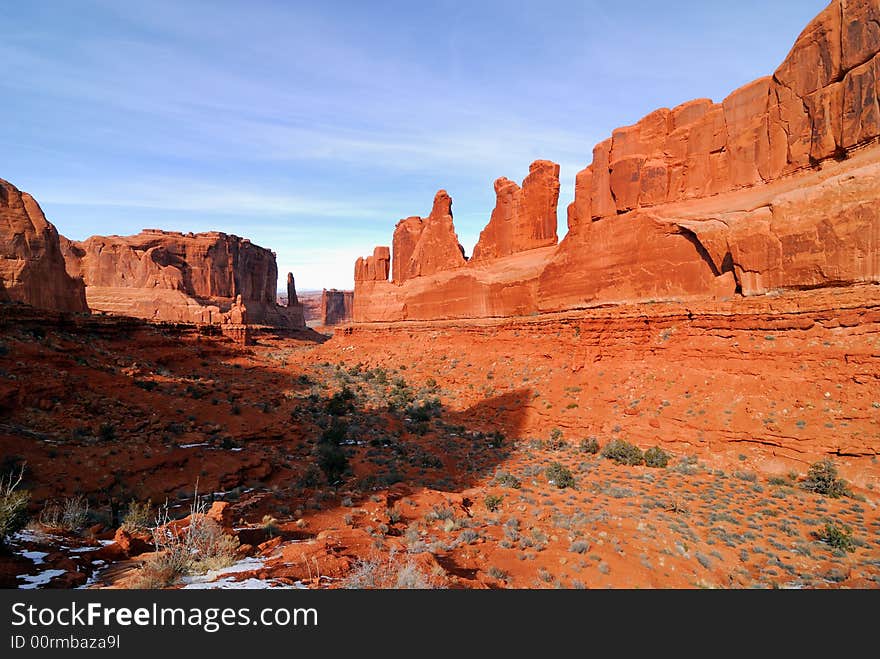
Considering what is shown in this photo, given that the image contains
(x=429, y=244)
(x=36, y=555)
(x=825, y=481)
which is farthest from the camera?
(x=429, y=244)

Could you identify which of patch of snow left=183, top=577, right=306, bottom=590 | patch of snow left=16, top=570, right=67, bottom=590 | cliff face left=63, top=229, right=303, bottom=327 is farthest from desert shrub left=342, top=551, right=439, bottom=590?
cliff face left=63, top=229, right=303, bottom=327

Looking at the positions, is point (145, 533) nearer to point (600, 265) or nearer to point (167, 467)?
point (167, 467)

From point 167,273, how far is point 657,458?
6633 centimetres

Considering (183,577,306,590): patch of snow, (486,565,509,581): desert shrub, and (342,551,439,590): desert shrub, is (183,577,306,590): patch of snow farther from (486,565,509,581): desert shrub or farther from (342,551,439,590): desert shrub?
(486,565,509,581): desert shrub

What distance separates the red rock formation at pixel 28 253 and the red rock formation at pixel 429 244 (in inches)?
1000

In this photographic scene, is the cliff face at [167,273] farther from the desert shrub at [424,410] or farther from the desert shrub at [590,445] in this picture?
the desert shrub at [590,445]

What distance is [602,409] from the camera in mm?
17172

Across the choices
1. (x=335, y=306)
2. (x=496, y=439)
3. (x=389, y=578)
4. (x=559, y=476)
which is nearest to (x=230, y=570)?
(x=389, y=578)

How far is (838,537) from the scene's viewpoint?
26.4 feet

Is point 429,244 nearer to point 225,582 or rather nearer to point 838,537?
point 838,537

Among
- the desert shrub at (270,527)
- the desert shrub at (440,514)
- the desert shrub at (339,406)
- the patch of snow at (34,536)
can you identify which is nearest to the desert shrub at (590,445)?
the desert shrub at (440,514)

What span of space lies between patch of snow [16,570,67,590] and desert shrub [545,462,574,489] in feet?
35.0

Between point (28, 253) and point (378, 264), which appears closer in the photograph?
point (28, 253)

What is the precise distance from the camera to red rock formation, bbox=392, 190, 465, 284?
36.2 meters
